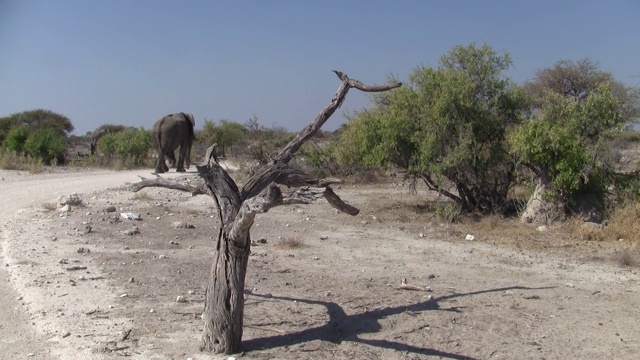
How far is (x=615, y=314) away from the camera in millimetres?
6875

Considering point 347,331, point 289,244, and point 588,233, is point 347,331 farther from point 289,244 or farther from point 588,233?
point 588,233

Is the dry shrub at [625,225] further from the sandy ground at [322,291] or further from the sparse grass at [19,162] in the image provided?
the sparse grass at [19,162]

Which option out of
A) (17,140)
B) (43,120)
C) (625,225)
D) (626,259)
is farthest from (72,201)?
(43,120)

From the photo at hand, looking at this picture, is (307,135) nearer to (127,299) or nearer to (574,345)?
(127,299)

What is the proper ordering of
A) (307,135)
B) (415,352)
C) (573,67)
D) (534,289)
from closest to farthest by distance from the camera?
1. (415,352)
2. (307,135)
3. (534,289)
4. (573,67)

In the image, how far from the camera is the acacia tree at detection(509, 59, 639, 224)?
452 inches

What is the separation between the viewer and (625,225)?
10.8m

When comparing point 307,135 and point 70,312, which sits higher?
point 307,135

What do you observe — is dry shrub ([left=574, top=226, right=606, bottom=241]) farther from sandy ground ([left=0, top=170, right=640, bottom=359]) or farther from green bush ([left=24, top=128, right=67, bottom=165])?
green bush ([left=24, top=128, right=67, bottom=165])

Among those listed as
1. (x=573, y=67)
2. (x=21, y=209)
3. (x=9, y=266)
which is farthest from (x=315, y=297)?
(x=573, y=67)

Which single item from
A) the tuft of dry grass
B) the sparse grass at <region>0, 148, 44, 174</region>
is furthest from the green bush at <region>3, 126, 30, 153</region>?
the tuft of dry grass

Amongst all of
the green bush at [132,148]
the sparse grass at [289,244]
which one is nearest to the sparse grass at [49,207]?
the sparse grass at [289,244]

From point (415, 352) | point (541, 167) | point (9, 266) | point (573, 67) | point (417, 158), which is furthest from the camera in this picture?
point (573, 67)

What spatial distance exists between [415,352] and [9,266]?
5.00 m
